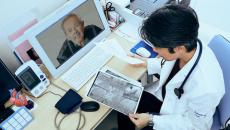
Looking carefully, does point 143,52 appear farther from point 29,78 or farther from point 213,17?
point 213,17

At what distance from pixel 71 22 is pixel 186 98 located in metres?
0.77

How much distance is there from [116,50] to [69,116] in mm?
494

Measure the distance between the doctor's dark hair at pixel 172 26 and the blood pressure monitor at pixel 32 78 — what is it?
26.8 inches

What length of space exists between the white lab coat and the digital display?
0.69 meters

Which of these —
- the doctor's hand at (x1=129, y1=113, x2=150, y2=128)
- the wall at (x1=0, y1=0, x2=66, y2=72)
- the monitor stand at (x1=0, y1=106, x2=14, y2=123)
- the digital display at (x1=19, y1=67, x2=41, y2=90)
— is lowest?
the doctor's hand at (x1=129, y1=113, x2=150, y2=128)

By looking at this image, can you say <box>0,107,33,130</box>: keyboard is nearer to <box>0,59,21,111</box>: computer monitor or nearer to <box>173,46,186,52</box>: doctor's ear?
<box>0,59,21,111</box>: computer monitor

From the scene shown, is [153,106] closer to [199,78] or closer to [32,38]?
[199,78]

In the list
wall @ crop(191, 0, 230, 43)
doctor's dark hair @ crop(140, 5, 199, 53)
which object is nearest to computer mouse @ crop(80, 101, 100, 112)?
doctor's dark hair @ crop(140, 5, 199, 53)

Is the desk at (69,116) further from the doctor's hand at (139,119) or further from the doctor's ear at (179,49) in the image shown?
the doctor's ear at (179,49)

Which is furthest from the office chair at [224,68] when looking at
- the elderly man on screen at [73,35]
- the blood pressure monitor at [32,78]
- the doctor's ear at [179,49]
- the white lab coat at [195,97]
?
the blood pressure monitor at [32,78]

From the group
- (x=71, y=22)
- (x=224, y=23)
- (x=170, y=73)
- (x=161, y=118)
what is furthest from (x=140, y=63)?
(x=224, y=23)

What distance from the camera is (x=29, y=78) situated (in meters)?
1.46

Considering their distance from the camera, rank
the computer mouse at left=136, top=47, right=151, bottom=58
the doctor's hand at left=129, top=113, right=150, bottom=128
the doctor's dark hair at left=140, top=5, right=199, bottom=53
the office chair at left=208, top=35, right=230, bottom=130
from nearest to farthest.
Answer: the doctor's dark hair at left=140, top=5, right=199, bottom=53, the office chair at left=208, top=35, right=230, bottom=130, the doctor's hand at left=129, top=113, right=150, bottom=128, the computer mouse at left=136, top=47, right=151, bottom=58

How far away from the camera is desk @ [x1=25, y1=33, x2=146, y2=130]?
53.9 inches
